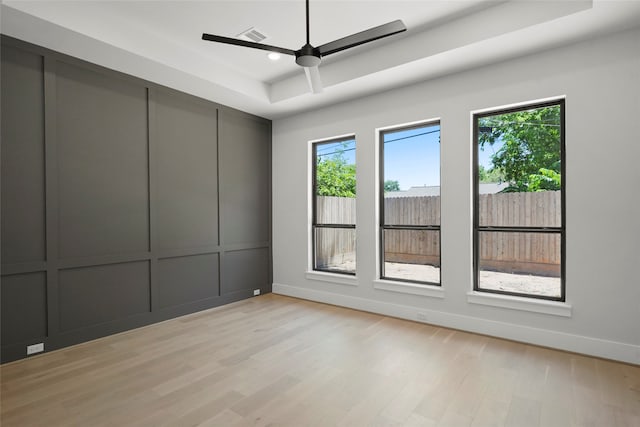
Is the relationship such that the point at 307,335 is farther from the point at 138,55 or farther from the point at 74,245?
the point at 138,55

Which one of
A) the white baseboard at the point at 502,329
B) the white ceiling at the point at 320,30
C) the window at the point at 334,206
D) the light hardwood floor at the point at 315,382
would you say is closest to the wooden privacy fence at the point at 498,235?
the window at the point at 334,206

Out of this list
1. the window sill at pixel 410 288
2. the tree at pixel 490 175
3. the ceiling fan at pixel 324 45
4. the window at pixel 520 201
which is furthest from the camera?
the window sill at pixel 410 288

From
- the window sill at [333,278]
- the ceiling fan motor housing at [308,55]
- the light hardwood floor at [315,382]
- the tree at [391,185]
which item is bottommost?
the light hardwood floor at [315,382]

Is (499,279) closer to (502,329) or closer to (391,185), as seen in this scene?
(502,329)

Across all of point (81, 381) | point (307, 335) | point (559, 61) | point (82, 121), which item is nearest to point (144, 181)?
point (82, 121)

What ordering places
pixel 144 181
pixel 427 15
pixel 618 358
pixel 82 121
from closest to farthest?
pixel 618 358 → pixel 427 15 → pixel 82 121 → pixel 144 181

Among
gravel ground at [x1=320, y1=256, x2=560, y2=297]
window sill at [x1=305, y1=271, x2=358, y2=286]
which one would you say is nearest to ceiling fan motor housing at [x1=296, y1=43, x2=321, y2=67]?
gravel ground at [x1=320, y1=256, x2=560, y2=297]

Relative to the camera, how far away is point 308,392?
2516mm

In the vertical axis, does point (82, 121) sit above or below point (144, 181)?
above

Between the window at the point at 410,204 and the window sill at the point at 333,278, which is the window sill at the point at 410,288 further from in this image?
the window sill at the point at 333,278

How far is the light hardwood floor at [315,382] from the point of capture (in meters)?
2.21

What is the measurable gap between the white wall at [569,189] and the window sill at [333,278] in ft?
0.45

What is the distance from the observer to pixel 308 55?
8.09ft

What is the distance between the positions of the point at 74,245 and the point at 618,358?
5.17 meters
